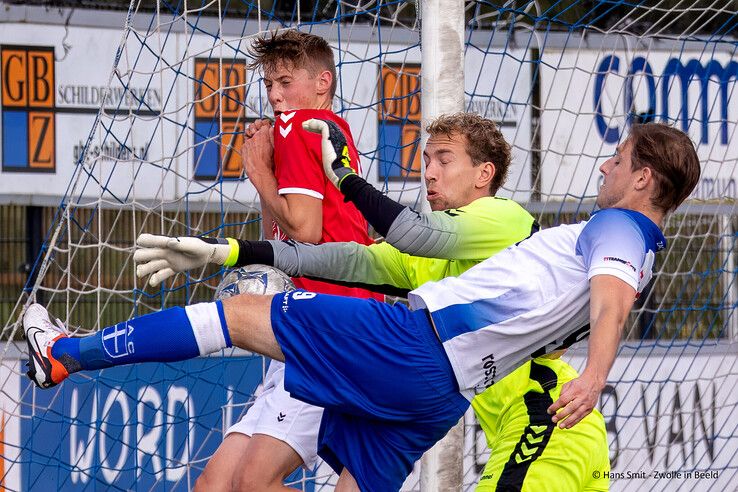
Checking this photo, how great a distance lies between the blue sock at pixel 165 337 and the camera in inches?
122

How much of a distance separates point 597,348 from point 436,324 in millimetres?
485

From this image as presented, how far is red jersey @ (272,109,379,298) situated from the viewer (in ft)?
12.7

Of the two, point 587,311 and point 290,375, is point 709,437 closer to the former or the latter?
point 587,311

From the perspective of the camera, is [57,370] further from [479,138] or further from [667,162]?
[667,162]

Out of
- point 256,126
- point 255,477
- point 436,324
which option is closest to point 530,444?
point 436,324

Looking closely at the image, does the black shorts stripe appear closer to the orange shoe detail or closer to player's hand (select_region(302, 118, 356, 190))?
player's hand (select_region(302, 118, 356, 190))

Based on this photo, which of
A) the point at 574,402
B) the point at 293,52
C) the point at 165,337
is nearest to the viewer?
the point at 574,402

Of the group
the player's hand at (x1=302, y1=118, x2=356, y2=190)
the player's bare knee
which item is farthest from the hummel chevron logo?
the player's bare knee

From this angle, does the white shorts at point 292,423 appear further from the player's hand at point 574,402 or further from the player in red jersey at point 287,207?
the player's hand at point 574,402

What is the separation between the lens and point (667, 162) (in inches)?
131

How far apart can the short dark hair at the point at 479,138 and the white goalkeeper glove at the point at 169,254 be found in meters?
0.94

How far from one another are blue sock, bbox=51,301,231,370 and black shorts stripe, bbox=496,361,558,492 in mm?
1073

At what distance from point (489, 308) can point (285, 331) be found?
23.3 inches

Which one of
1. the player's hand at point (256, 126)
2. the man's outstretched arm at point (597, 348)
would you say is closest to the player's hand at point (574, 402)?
the man's outstretched arm at point (597, 348)
